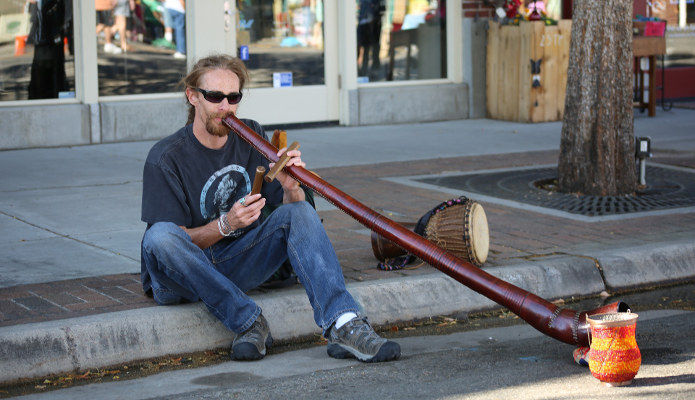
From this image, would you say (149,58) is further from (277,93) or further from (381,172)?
(381,172)

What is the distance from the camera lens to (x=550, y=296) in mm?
5445

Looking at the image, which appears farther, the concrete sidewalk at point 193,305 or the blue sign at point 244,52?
the blue sign at point 244,52

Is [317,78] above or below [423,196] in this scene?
above

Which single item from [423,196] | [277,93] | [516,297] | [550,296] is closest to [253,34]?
[277,93]

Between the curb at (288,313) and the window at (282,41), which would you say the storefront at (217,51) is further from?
the curb at (288,313)

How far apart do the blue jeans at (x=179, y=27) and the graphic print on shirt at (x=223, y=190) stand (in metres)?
6.91

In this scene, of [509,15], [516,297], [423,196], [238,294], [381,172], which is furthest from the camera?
[509,15]

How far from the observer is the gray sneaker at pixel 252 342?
4.34m

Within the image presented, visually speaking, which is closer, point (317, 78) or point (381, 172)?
point (381, 172)

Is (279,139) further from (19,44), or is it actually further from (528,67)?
(528,67)

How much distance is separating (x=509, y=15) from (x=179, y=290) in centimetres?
913

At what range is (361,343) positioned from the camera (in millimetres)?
4195

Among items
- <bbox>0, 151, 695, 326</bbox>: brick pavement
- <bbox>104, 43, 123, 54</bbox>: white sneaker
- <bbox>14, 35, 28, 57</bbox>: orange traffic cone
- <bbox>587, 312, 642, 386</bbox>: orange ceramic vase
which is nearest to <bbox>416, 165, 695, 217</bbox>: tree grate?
<bbox>0, 151, 695, 326</bbox>: brick pavement

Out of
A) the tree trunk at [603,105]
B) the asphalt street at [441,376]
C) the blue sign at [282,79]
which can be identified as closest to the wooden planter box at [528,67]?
the blue sign at [282,79]
